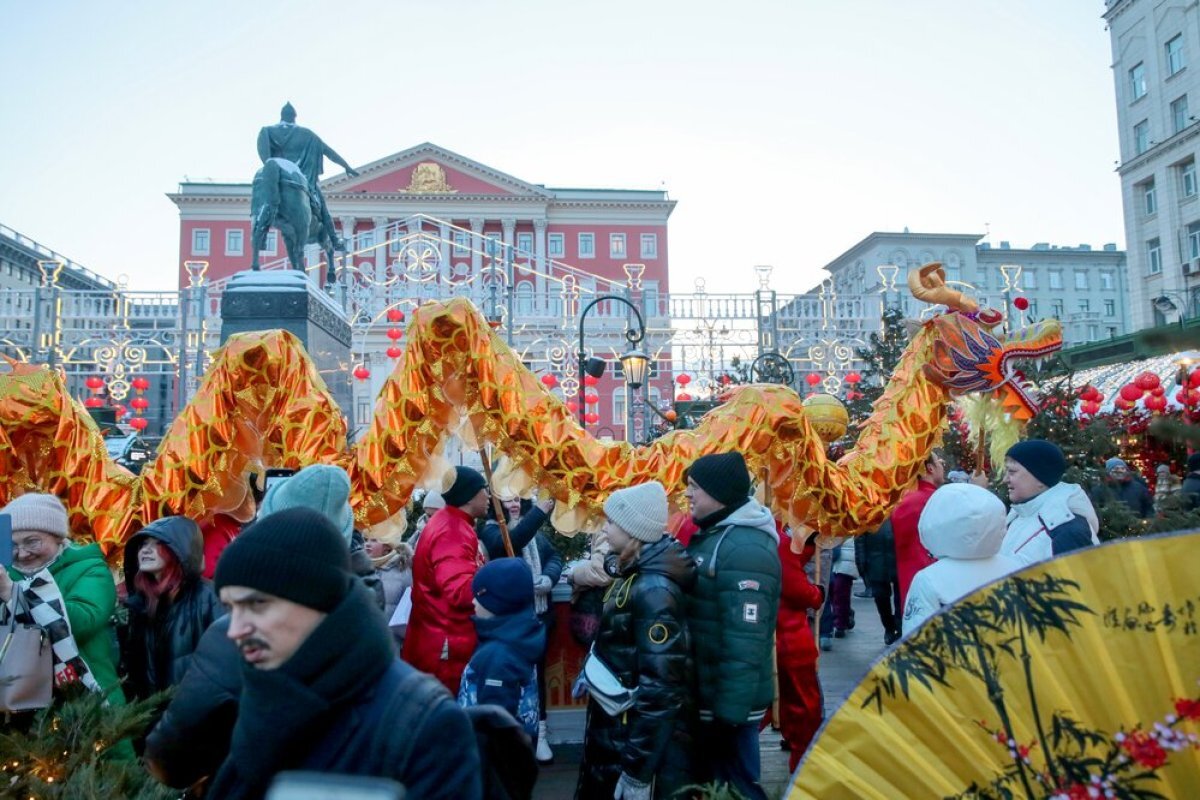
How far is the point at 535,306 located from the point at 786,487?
666 inches

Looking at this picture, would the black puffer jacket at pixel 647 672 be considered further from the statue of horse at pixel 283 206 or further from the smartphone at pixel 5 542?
the statue of horse at pixel 283 206

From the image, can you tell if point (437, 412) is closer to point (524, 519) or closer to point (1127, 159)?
point (524, 519)

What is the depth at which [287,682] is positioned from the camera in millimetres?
1416

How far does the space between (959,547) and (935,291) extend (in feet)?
9.03

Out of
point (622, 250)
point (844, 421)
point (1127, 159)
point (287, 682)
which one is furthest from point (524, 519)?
point (622, 250)

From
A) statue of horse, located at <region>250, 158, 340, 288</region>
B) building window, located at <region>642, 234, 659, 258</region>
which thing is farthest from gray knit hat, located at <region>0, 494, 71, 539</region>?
building window, located at <region>642, 234, 659, 258</region>

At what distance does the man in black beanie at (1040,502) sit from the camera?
13.0ft

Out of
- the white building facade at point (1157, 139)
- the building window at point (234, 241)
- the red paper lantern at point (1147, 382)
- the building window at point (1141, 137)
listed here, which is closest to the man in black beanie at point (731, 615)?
the red paper lantern at point (1147, 382)

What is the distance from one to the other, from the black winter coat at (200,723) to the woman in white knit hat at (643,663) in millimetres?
1562

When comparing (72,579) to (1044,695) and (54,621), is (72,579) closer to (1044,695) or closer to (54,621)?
(54,621)

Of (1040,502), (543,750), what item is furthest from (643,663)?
(543,750)

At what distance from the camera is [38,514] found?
3.24m

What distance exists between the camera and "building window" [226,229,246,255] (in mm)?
47125

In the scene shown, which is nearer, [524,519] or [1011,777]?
[1011,777]
